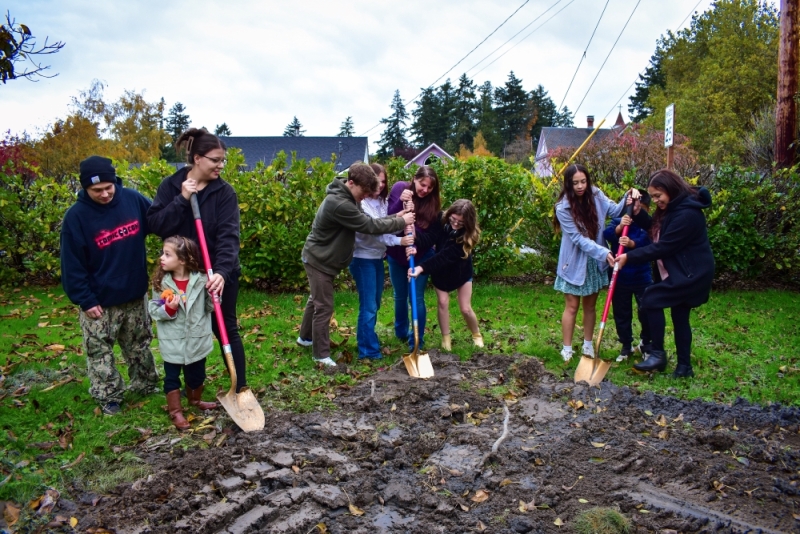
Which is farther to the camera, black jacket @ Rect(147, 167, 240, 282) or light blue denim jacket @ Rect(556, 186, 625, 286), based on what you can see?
light blue denim jacket @ Rect(556, 186, 625, 286)

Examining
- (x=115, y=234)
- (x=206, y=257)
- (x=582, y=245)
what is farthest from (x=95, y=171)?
(x=582, y=245)

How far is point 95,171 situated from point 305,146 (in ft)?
121

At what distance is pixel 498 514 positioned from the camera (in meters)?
3.20

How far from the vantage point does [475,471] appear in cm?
363

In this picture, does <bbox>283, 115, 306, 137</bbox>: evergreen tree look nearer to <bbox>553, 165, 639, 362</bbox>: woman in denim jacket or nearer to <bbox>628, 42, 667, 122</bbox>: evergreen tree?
<bbox>628, 42, 667, 122</bbox>: evergreen tree

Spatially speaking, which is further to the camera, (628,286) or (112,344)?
(628,286)

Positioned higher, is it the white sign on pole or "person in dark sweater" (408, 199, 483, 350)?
the white sign on pole

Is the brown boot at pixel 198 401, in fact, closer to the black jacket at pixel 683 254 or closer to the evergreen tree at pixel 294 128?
the black jacket at pixel 683 254

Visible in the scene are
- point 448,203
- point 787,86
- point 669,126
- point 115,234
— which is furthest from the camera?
point 787,86

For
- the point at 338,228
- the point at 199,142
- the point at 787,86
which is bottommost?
the point at 338,228

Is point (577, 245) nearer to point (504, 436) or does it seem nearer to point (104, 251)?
point (504, 436)

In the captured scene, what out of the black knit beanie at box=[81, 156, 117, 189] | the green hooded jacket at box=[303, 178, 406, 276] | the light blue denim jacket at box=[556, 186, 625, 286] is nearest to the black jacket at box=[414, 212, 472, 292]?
the green hooded jacket at box=[303, 178, 406, 276]

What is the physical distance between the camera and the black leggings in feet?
18.0

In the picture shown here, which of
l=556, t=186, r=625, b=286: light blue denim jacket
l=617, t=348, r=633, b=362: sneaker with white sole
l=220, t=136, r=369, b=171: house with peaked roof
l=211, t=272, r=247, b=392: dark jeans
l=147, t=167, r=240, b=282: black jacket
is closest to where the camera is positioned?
l=147, t=167, r=240, b=282: black jacket
